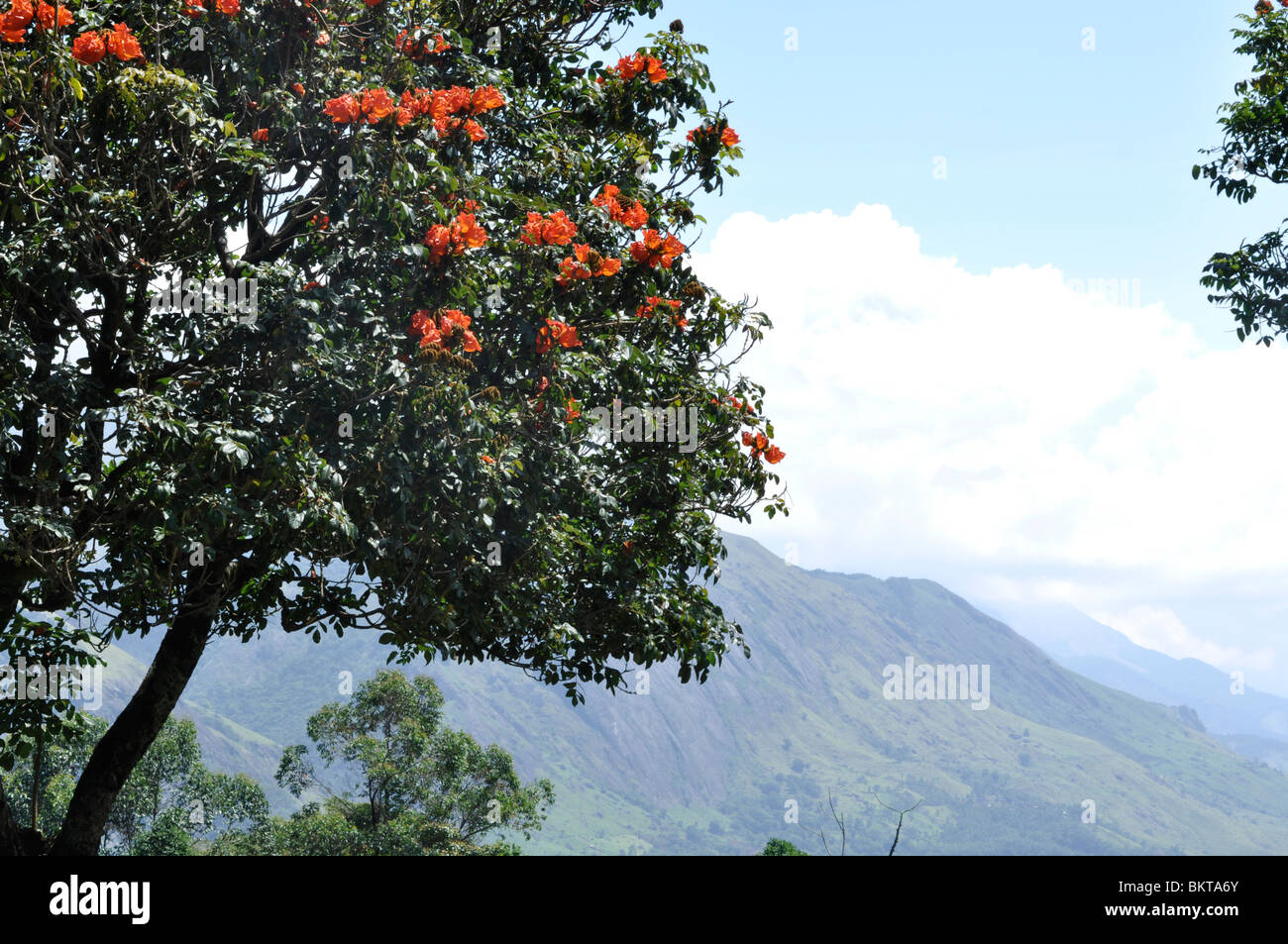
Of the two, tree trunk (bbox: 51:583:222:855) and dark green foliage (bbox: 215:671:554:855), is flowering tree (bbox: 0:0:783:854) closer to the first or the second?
tree trunk (bbox: 51:583:222:855)

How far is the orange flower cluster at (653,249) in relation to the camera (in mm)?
11102

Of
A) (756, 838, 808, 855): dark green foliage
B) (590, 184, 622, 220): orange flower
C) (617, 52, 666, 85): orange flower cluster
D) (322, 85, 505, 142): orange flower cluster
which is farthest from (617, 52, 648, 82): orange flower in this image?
(756, 838, 808, 855): dark green foliage

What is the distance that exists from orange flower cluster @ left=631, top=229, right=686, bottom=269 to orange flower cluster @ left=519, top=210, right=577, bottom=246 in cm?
126

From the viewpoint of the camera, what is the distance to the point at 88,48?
333 inches

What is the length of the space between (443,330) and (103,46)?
3.44m

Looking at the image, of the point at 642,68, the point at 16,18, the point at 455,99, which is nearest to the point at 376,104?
the point at 455,99

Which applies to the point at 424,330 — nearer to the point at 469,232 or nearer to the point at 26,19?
the point at 469,232

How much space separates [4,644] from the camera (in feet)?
43.8

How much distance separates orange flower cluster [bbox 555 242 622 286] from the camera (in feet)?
33.0

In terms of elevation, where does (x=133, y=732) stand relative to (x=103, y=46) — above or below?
below

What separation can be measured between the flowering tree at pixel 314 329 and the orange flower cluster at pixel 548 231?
0.09ft

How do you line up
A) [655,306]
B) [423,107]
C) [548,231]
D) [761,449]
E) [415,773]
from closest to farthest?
[423,107]
[548,231]
[655,306]
[761,449]
[415,773]
